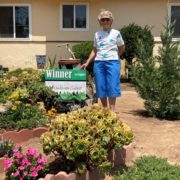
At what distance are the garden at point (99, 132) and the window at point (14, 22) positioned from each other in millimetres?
7601

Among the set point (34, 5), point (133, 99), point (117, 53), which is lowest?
point (133, 99)

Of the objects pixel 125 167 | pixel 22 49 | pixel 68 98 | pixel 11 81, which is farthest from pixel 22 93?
pixel 22 49

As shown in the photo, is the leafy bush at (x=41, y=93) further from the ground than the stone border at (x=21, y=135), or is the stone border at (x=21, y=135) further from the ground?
the leafy bush at (x=41, y=93)

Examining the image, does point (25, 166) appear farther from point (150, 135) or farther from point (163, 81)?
point (163, 81)

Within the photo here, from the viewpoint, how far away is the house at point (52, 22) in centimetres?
1806

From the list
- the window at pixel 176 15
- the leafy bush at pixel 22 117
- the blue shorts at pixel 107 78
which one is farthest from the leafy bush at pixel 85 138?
the window at pixel 176 15

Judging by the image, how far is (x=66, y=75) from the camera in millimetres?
8727

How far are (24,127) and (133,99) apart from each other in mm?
5341

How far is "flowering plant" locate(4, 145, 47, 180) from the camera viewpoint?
4.73 meters

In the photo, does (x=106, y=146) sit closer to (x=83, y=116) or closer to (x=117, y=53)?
(x=83, y=116)

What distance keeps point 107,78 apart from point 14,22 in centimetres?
1164

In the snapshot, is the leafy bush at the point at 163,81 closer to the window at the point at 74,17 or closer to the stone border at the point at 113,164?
the stone border at the point at 113,164

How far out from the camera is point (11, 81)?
1066 cm

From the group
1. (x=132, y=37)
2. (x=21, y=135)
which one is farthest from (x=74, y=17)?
(x=21, y=135)
